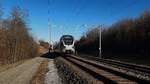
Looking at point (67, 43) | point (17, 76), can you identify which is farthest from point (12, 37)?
point (17, 76)

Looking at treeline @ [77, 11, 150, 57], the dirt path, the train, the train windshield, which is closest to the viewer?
the dirt path

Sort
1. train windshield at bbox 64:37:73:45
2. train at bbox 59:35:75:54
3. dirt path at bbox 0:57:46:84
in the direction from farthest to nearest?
train windshield at bbox 64:37:73:45, train at bbox 59:35:75:54, dirt path at bbox 0:57:46:84

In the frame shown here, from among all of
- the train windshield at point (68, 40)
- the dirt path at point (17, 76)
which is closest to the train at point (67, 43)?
the train windshield at point (68, 40)

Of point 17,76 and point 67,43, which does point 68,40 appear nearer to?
point 67,43

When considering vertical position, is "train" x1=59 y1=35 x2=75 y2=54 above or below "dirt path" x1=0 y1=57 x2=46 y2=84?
above

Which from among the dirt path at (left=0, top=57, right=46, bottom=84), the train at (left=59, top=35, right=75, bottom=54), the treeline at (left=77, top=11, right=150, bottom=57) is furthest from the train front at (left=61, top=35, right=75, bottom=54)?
the dirt path at (left=0, top=57, right=46, bottom=84)

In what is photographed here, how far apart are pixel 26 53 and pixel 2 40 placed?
24921 mm

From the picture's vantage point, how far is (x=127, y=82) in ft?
47.1

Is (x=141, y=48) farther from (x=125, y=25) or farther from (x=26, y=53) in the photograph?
(x=26, y=53)

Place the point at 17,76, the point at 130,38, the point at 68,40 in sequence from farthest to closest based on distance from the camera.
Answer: the point at 130,38 → the point at 68,40 → the point at 17,76

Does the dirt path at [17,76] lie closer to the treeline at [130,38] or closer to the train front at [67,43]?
the train front at [67,43]

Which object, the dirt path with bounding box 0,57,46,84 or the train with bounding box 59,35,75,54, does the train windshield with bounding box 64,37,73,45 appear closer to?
the train with bounding box 59,35,75,54

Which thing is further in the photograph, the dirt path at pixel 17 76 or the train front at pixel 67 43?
the train front at pixel 67 43

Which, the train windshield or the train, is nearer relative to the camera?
the train
